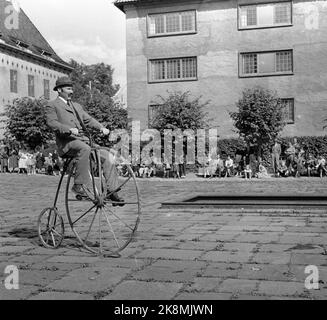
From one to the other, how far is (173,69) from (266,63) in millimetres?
6269

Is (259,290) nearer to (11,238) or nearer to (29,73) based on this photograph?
(11,238)

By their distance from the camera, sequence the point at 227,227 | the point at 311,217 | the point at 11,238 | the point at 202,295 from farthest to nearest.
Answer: the point at 311,217 < the point at 227,227 < the point at 11,238 < the point at 202,295

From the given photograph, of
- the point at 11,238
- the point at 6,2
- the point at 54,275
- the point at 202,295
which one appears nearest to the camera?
the point at 202,295

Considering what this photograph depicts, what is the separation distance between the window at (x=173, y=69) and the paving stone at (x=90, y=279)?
32144 mm

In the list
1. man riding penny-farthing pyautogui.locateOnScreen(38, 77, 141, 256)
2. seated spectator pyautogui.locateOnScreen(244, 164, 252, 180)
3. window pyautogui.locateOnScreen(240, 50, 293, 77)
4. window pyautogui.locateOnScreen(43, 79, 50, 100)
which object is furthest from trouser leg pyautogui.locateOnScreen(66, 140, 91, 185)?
window pyautogui.locateOnScreen(43, 79, 50, 100)

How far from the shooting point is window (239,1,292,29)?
35031 mm

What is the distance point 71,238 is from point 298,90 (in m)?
29.4

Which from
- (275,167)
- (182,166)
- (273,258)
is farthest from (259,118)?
(273,258)

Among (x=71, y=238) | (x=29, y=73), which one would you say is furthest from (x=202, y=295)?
(x=29, y=73)

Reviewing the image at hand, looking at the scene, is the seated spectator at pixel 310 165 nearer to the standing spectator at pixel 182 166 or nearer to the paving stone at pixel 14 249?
the standing spectator at pixel 182 166

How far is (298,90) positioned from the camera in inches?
1383

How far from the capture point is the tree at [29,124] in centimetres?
3491

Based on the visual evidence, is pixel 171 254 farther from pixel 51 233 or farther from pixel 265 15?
pixel 265 15

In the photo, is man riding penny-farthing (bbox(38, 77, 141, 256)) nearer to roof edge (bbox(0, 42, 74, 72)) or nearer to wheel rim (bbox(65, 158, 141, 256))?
wheel rim (bbox(65, 158, 141, 256))
